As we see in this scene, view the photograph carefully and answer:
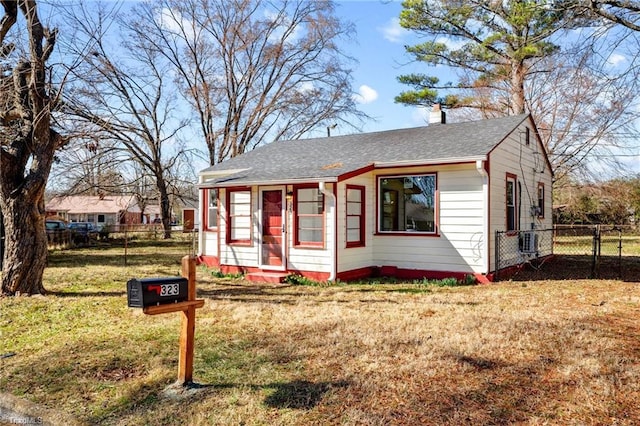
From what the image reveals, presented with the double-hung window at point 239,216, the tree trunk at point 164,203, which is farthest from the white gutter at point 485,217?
the tree trunk at point 164,203

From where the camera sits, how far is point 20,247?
26.7 feet

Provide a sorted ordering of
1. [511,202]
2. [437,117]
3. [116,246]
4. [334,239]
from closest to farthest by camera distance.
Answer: [334,239], [511,202], [437,117], [116,246]

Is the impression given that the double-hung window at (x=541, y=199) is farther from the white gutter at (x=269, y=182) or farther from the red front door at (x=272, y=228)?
the red front door at (x=272, y=228)

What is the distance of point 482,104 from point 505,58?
2554mm

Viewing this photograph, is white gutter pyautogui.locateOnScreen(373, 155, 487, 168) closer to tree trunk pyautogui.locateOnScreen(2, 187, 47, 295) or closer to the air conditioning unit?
the air conditioning unit

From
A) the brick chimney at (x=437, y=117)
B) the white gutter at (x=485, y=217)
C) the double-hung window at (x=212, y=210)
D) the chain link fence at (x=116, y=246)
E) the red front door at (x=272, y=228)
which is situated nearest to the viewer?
the white gutter at (x=485, y=217)

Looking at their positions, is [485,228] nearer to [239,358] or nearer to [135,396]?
[239,358]

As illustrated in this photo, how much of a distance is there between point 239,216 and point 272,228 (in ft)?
3.65

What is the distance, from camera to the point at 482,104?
935 inches

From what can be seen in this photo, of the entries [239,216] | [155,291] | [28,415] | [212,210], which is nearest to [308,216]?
[239,216]

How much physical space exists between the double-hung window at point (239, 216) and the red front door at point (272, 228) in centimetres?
56

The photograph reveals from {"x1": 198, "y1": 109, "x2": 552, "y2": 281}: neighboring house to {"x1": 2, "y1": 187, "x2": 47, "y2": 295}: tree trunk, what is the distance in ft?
13.3

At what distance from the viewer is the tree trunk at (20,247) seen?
320 inches

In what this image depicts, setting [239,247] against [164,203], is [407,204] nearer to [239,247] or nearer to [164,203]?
[239,247]
